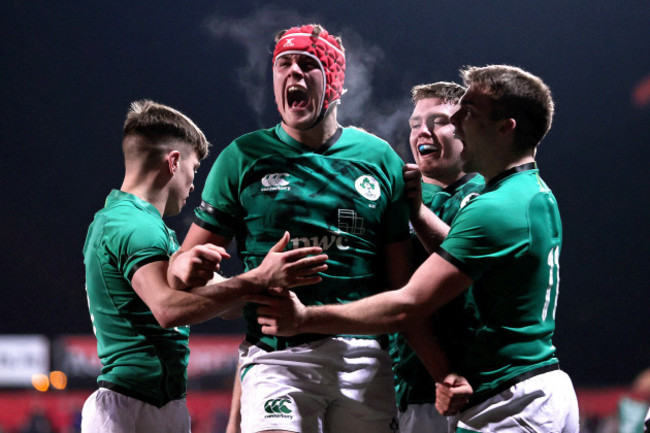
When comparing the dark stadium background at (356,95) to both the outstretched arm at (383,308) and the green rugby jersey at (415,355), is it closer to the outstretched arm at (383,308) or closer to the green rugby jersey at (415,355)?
the green rugby jersey at (415,355)

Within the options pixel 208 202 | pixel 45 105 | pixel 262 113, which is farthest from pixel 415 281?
pixel 45 105

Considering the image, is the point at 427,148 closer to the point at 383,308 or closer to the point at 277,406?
the point at 383,308

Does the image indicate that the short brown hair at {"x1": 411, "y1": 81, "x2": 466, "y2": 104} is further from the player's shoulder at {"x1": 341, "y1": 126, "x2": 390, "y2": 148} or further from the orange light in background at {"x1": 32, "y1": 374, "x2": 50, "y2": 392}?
the orange light in background at {"x1": 32, "y1": 374, "x2": 50, "y2": 392}

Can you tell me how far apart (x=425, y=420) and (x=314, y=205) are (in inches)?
40.8

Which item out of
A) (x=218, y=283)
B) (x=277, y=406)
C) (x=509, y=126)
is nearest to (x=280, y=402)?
(x=277, y=406)

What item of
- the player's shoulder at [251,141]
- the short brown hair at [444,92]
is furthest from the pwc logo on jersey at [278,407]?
the short brown hair at [444,92]

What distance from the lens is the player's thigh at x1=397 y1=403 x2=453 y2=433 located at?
95.6 inches

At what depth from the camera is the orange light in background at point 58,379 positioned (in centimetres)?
639

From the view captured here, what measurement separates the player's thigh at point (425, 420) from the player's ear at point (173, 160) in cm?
134

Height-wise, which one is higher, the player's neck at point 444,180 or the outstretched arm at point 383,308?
the player's neck at point 444,180

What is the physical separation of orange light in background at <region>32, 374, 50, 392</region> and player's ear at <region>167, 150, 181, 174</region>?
456cm

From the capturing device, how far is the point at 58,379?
21.1 feet

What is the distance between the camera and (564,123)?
7984mm

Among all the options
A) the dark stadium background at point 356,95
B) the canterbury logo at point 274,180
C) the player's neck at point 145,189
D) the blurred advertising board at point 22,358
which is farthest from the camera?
the dark stadium background at point 356,95
